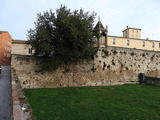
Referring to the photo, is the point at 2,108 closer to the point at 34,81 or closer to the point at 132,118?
the point at 132,118

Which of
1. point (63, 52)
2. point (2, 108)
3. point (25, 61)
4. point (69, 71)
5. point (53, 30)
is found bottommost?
point (2, 108)

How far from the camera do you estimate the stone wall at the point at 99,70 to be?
16484 millimetres

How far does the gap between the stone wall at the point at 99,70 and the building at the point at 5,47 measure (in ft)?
96.0

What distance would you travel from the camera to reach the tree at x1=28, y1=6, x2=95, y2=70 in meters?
15.3

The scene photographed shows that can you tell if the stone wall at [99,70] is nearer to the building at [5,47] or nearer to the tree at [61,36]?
the tree at [61,36]

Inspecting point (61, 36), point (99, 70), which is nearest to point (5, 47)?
point (61, 36)

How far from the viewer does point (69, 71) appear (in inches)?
714

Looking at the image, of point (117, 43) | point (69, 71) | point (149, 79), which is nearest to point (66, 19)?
point (69, 71)

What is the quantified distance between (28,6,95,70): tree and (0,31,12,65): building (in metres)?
30.3

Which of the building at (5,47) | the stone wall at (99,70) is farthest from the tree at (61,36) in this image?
the building at (5,47)

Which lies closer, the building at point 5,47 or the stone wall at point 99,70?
the stone wall at point 99,70

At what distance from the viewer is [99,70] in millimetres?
19969

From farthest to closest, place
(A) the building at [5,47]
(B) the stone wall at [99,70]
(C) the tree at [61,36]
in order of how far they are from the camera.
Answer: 1. (A) the building at [5,47]
2. (B) the stone wall at [99,70]
3. (C) the tree at [61,36]

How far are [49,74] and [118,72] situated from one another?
10.8m
